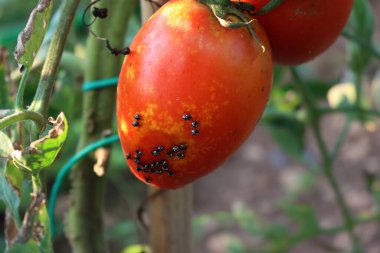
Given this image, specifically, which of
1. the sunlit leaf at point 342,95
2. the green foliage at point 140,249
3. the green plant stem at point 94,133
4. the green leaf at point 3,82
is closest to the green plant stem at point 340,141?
the sunlit leaf at point 342,95

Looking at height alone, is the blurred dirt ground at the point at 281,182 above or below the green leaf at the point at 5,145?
below

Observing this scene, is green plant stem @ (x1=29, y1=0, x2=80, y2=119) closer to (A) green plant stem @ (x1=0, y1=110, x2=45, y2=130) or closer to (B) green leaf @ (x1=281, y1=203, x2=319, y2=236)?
(A) green plant stem @ (x1=0, y1=110, x2=45, y2=130)

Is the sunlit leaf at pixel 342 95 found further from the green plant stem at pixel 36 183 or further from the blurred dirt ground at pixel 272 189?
the blurred dirt ground at pixel 272 189

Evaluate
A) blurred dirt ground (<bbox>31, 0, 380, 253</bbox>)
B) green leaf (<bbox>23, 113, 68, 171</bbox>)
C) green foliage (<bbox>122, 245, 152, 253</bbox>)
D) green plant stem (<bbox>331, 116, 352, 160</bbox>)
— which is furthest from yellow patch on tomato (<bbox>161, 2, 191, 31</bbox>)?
blurred dirt ground (<bbox>31, 0, 380, 253</bbox>)

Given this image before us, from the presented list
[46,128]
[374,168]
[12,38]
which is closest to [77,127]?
[12,38]

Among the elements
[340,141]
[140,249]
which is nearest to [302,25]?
[140,249]

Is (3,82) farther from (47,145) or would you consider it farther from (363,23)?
(363,23)
